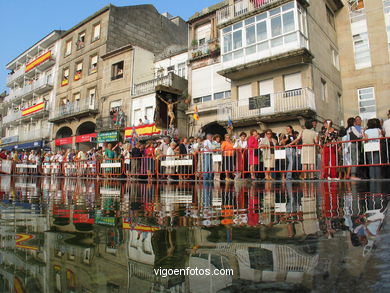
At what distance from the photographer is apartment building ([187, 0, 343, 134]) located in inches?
665

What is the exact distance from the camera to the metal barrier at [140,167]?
11173mm

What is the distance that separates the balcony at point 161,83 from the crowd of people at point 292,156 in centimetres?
1159

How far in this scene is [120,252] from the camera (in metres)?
1.23

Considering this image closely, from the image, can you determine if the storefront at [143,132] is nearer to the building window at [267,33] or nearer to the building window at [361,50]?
the building window at [267,33]

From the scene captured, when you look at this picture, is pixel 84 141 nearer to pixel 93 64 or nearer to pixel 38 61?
pixel 93 64

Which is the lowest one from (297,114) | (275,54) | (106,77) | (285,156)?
(285,156)

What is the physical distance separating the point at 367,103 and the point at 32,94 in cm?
3725

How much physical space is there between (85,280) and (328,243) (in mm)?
951

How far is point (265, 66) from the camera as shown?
58.7ft

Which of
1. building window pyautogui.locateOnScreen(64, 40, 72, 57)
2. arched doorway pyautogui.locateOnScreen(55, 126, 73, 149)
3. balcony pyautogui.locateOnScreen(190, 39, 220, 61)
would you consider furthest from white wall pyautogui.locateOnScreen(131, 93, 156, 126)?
building window pyautogui.locateOnScreen(64, 40, 72, 57)

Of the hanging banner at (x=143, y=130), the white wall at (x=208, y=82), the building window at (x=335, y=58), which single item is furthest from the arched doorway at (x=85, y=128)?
the building window at (x=335, y=58)

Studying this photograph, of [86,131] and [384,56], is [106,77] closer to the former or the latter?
[86,131]

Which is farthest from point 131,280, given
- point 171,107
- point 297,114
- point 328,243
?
point 171,107

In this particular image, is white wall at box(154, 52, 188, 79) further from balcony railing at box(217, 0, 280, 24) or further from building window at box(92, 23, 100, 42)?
building window at box(92, 23, 100, 42)
